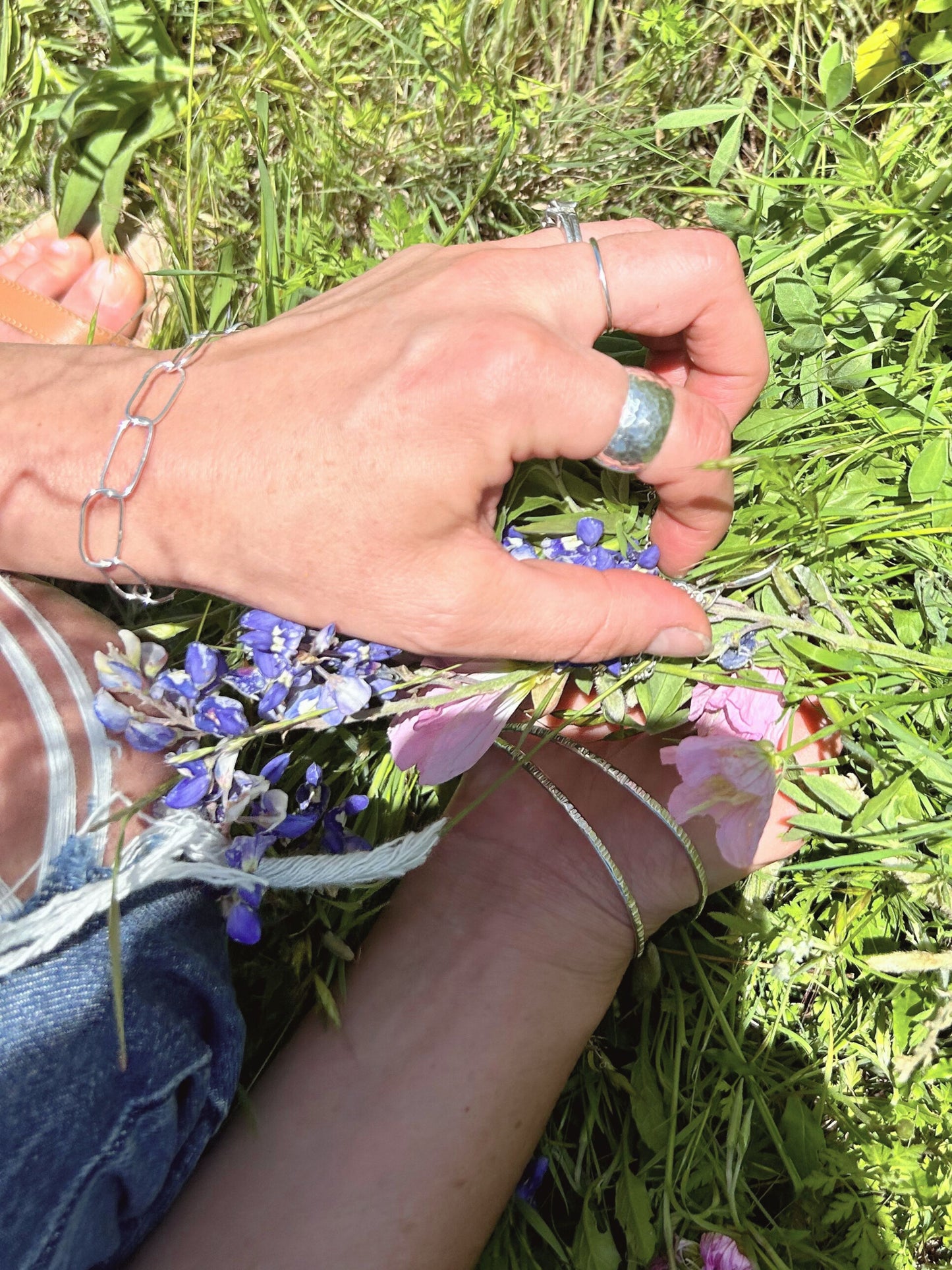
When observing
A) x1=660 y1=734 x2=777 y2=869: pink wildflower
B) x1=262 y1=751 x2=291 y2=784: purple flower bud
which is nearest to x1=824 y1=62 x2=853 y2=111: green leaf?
x1=660 y1=734 x2=777 y2=869: pink wildflower

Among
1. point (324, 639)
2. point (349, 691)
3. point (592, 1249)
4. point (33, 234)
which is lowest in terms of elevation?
point (592, 1249)

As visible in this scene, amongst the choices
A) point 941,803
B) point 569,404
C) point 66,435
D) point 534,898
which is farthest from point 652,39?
point 534,898

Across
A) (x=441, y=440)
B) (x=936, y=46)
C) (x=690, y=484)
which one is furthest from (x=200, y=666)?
(x=936, y=46)

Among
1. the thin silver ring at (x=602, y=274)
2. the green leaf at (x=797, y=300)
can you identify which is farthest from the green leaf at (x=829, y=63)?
the thin silver ring at (x=602, y=274)

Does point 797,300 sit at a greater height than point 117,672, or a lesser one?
greater

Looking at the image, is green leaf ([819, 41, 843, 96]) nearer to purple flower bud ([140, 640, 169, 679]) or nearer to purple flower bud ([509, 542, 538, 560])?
purple flower bud ([509, 542, 538, 560])

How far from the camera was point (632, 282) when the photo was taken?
1.25 metres

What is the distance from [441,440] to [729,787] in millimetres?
721

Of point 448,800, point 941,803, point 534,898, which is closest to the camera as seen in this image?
point 941,803

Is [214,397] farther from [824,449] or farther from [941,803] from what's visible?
[941,803]

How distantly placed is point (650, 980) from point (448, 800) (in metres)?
0.50

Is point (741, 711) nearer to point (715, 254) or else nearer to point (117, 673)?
point (715, 254)

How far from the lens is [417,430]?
3.86ft

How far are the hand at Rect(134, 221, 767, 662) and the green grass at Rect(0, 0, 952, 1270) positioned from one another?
0.66 feet
